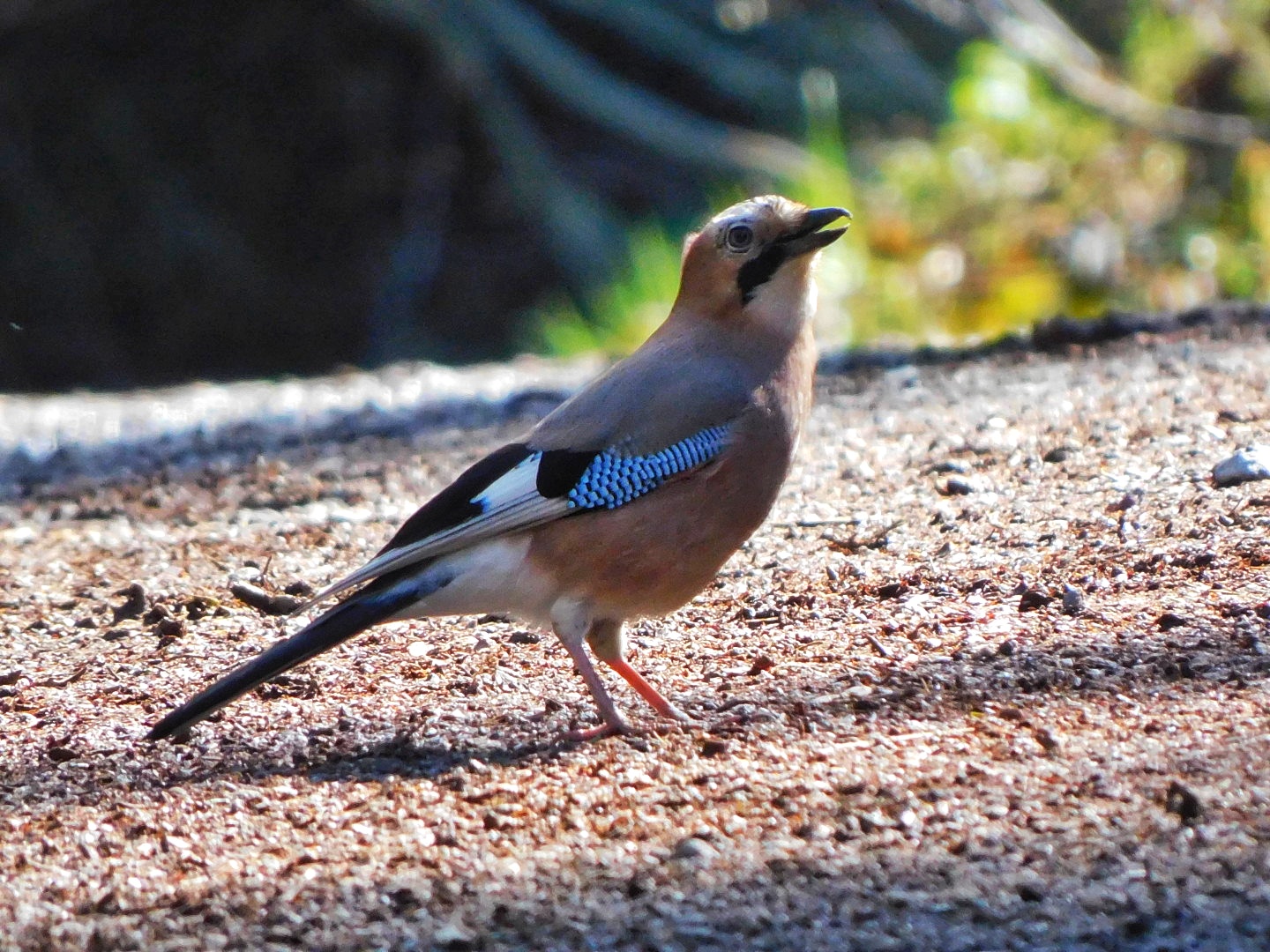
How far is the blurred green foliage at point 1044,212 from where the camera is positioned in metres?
9.89

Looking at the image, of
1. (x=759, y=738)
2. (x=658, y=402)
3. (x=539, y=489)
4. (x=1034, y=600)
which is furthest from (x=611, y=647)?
(x=1034, y=600)

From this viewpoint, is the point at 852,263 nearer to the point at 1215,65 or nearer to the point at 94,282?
the point at 1215,65

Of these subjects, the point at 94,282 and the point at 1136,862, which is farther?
the point at 94,282

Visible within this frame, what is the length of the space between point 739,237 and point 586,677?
4.79 ft

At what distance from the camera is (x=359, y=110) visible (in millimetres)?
16812

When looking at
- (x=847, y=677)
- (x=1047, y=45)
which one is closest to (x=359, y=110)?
(x=1047, y=45)

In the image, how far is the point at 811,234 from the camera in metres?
5.02

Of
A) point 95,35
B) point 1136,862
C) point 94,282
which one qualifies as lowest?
point 94,282

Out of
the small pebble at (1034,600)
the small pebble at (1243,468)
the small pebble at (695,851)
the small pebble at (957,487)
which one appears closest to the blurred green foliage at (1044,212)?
the small pebble at (957,487)

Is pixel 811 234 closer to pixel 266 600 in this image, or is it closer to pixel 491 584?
pixel 491 584

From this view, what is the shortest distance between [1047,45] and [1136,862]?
28.3ft

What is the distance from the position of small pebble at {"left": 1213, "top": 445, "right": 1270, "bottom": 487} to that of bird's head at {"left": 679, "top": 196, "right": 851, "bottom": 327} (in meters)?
1.46

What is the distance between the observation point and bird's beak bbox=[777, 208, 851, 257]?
16.2 feet

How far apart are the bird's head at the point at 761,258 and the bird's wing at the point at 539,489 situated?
1.79 ft
